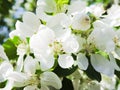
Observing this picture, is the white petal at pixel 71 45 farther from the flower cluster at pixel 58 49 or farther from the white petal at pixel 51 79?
the white petal at pixel 51 79

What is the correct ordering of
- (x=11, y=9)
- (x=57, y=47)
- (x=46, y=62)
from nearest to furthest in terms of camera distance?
(x=46, y=62) → (x=57, y=47) → (x=11, y=9)

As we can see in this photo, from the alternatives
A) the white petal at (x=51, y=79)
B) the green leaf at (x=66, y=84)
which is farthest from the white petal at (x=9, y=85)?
the green leaf at (x=66, y=84)

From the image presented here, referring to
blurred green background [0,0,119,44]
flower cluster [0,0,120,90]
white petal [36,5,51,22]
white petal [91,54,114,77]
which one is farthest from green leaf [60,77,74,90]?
blurred green background [0,0,119,44]

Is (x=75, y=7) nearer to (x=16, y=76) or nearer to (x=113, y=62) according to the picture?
(x=113, y=62)

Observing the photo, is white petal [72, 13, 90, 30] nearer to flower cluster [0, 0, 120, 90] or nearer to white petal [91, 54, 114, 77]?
flower cluster [0, 0, 120, 90]

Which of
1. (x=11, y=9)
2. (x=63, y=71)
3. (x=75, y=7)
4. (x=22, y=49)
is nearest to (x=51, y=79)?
(x=63, y=71)

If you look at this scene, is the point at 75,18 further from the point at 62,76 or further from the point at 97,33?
the point at 62,76
